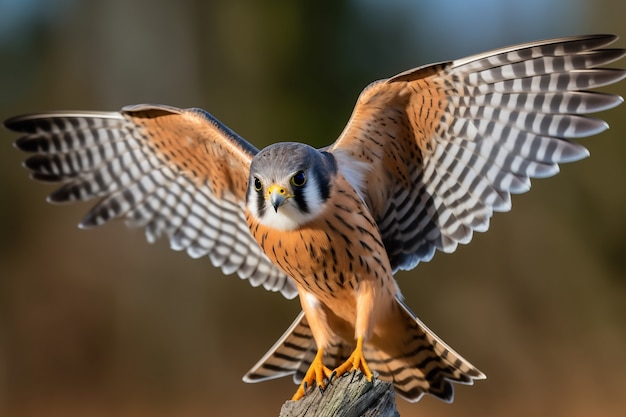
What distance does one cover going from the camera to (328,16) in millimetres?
11422

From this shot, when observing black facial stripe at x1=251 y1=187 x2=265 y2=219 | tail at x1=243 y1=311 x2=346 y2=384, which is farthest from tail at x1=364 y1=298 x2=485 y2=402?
black facial stripe at x1=251 y1=187 x2=265 y2=219

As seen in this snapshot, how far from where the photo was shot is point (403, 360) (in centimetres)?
376

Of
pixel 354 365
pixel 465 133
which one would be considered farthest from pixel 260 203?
pixel 465 133

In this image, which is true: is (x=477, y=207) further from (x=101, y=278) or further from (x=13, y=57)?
(x=13, y=57)

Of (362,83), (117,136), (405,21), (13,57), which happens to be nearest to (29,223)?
(13,57)

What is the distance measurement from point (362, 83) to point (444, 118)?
7.51m

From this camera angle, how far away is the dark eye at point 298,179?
3.06 m

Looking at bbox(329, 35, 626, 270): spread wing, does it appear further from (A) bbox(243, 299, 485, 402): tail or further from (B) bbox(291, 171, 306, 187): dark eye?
(B) bbox(291, 171, 306, 187): dark eye

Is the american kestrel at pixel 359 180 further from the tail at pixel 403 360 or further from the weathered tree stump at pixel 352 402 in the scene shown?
the weathered tree stump at pixel 352 402

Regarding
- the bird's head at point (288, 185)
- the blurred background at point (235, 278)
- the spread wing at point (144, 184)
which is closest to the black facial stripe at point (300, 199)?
the bird's head at point (288, 185)

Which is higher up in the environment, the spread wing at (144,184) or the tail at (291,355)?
the spread wing at (144,184)

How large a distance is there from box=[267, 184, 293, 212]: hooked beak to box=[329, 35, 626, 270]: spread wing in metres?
0.62

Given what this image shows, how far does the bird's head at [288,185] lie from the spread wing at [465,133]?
1.38 ft

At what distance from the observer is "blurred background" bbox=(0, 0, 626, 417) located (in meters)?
8.49
